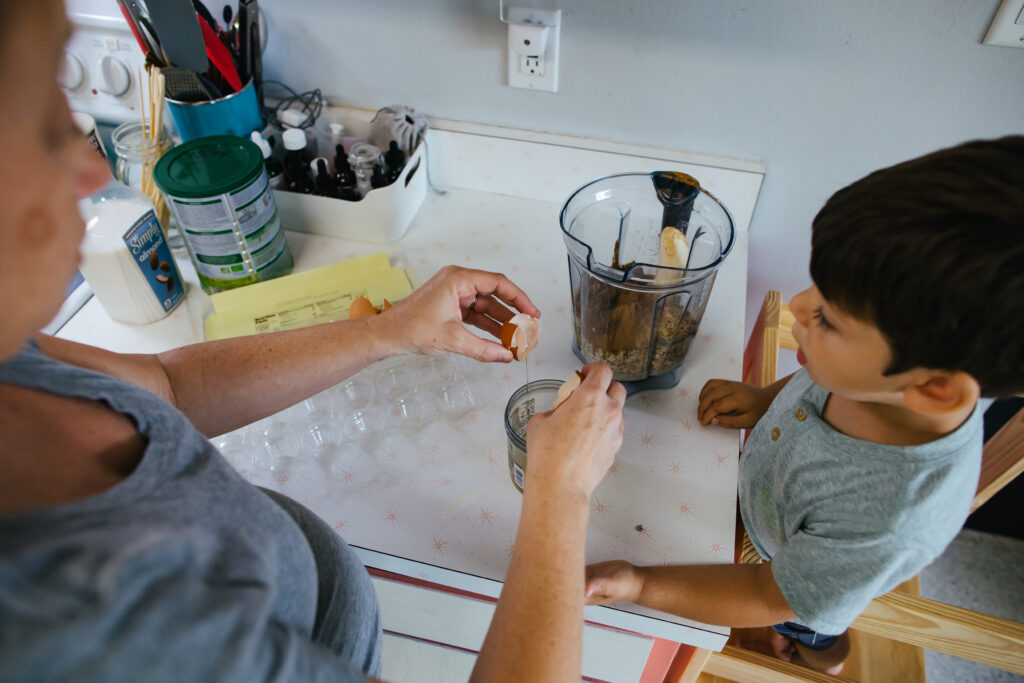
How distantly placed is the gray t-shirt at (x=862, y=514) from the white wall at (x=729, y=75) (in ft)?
1.80

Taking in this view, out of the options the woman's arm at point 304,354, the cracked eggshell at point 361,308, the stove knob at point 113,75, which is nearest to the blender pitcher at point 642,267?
the woman's arm at point 304,354

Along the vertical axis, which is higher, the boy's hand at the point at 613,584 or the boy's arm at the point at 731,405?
the boy's arm at the point at 731,405

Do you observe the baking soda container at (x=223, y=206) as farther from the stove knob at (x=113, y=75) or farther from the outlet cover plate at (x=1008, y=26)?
the outlet cover plate at (x=1008, y=26)

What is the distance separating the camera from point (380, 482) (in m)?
0.81

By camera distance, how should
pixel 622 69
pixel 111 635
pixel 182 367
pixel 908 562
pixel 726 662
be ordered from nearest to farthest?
pixel 111 635 → pixel 908 562 → pixel 182 367 → pixel 726 662 → pixel 622 69

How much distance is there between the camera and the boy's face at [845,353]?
596 millimetres

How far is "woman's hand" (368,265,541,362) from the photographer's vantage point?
800 millimetres

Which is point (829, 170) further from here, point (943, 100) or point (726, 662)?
point (726, 662)

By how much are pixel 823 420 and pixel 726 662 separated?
409mm

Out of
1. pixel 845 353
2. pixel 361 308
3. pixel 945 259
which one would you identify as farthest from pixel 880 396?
pixel 361 308

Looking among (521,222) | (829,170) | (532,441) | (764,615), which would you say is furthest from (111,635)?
(829,170)

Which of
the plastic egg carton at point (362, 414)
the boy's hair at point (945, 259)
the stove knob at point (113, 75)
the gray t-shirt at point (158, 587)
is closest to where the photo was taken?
the gray t-shirt at point (158, 587)

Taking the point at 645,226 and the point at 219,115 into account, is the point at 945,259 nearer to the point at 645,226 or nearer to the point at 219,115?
the point at 645,226

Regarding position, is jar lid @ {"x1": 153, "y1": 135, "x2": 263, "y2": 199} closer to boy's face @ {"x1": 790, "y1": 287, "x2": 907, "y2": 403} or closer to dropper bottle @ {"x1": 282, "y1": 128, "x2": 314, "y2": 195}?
dropper bottle @ {"x1": 282, "y1": 128, "x2": 314, "y2": 195}
